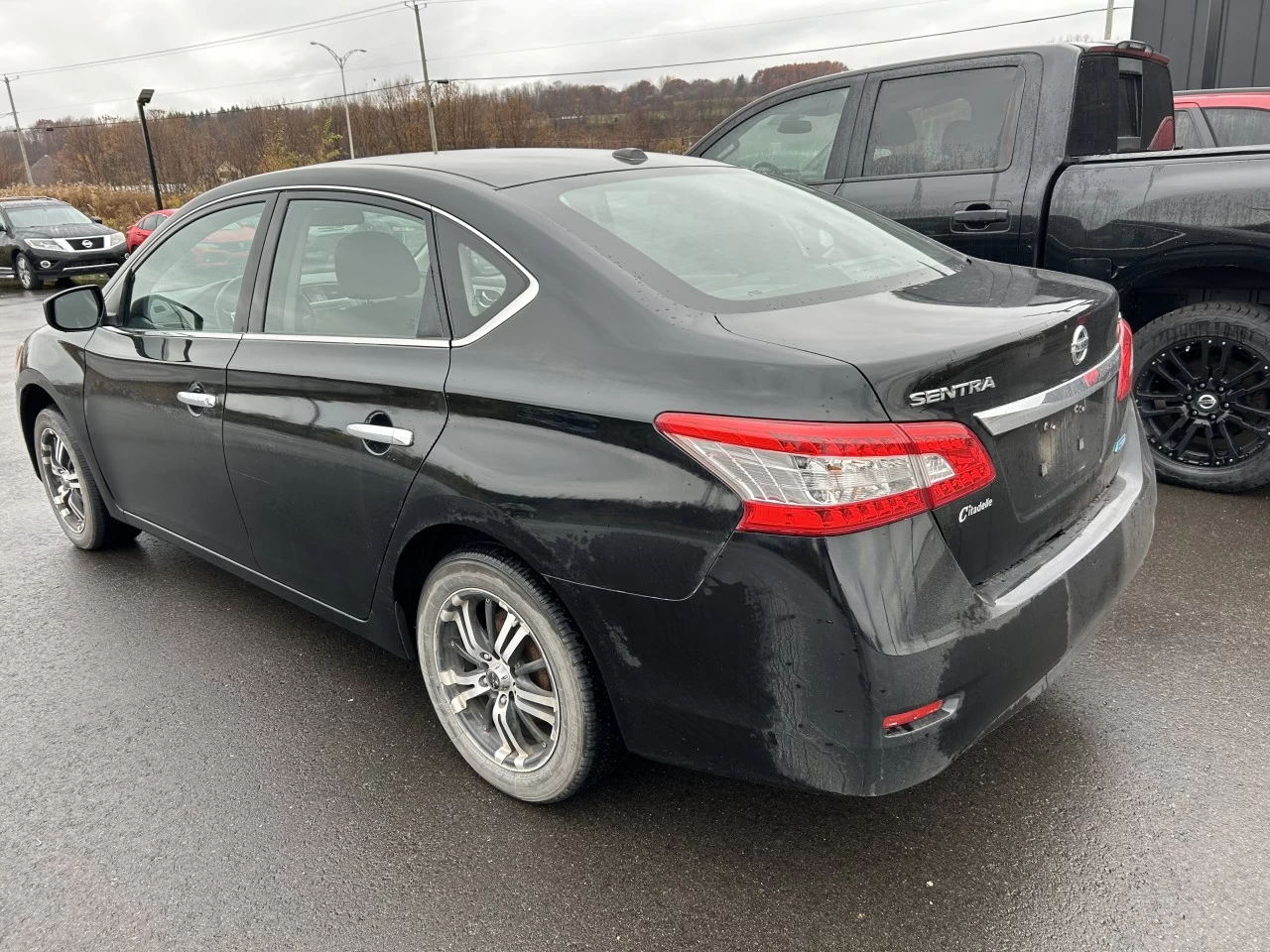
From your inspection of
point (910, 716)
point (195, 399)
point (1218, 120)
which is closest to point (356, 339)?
point (195, 399)

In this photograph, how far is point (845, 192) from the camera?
5301mm

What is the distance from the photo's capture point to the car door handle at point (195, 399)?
3.21 m

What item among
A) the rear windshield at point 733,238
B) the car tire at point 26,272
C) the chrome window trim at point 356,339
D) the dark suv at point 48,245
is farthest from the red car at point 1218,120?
the car tire at point 26,272

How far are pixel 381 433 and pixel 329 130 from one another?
6511cm

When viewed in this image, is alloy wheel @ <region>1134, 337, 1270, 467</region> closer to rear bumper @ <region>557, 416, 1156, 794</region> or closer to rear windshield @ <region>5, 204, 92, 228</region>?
rear bumper @ <region>557, 416, 1156, 794</region>

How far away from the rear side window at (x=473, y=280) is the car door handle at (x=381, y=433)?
0.29 meters

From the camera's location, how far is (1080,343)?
7.82 ft

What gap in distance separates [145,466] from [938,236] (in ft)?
12.2

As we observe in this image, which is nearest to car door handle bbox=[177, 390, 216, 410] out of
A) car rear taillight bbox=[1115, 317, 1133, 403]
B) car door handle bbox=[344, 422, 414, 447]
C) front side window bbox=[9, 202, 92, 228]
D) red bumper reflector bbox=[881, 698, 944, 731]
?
car door handle bbox=[344, 422, 414, 447]

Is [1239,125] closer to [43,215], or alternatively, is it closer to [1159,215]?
[1159,215]

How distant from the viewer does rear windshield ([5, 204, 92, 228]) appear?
64.4ft

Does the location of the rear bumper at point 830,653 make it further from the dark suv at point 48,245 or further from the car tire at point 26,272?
the car tire at point 26,272

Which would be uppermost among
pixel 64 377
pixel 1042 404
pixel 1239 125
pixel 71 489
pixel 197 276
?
pixel 1239 125

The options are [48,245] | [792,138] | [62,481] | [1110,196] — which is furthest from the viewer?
[48,245]
